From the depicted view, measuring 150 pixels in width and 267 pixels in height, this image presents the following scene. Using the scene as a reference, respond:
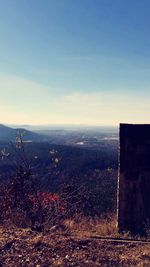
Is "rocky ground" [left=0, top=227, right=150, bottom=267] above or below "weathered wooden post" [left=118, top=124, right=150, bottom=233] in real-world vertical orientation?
below

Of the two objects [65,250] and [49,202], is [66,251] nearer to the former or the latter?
[65,250]

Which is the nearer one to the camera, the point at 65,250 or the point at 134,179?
the point at 65,250

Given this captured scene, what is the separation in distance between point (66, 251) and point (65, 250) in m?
0.04

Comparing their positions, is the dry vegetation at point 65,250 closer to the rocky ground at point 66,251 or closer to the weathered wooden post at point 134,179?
the rocky ground at point 66,251

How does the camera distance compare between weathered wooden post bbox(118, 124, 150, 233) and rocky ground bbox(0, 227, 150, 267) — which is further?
weathered wooden post bbox(118, 124, 150, 233)

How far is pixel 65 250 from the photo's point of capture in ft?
19.4

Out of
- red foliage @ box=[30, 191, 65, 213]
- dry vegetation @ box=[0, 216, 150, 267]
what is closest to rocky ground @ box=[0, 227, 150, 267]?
dry vegetation @ box=[0, 216, 150, 267]

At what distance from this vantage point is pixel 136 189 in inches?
316

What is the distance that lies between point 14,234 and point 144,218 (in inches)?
111

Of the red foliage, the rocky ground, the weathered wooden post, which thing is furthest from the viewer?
the red foliage

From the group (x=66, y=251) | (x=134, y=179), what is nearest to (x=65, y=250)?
(x=66, y=251)

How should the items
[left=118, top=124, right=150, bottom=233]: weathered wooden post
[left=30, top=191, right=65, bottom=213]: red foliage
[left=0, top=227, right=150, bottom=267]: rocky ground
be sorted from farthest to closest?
[left=30, top=191, right=65, bottom=213]: red foliage < [left=118, top=124, right=150, bottom=233]: weathered wooden post < [left=0, top=227, right=150, bottom=267]: rocky ground

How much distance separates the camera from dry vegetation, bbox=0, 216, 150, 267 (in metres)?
5.43

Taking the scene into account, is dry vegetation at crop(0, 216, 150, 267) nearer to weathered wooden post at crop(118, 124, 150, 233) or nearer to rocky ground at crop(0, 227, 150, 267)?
rocky ground at crop(0, 227, 150, 267)
